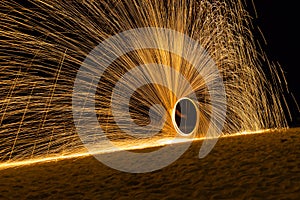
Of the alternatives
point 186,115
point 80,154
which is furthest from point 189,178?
point 186,115

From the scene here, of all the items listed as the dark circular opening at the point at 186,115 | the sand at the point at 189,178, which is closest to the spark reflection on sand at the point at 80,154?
the sand at the point at 189,178

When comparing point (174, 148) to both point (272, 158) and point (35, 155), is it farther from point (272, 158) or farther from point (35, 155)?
point (35, 155)

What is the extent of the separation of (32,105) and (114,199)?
14.9 feet

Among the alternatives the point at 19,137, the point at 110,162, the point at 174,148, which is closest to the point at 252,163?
the point at 174,148

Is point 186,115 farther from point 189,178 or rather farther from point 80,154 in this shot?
point 189,178

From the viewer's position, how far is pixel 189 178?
5492mm

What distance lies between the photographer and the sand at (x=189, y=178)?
494 cm

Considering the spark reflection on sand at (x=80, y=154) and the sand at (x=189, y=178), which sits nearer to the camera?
the sand at (x=189, y=178)

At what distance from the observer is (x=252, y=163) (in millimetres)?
5715

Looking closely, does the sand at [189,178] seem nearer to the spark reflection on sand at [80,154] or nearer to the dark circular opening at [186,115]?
the spark reflection on sand at [80,154]

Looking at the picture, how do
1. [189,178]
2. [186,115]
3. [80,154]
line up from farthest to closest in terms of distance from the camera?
[186,115] < [80,154] < [189,178]

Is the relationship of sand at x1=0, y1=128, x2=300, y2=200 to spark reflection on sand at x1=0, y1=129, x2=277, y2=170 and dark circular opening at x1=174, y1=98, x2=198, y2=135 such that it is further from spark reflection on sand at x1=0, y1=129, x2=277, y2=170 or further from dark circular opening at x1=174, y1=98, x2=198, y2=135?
dark circular opening at x1=174, y1=98, x2=198, y2=135

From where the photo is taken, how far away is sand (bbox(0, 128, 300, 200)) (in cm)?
494

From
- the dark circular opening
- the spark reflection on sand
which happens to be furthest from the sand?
the dark circular opening
